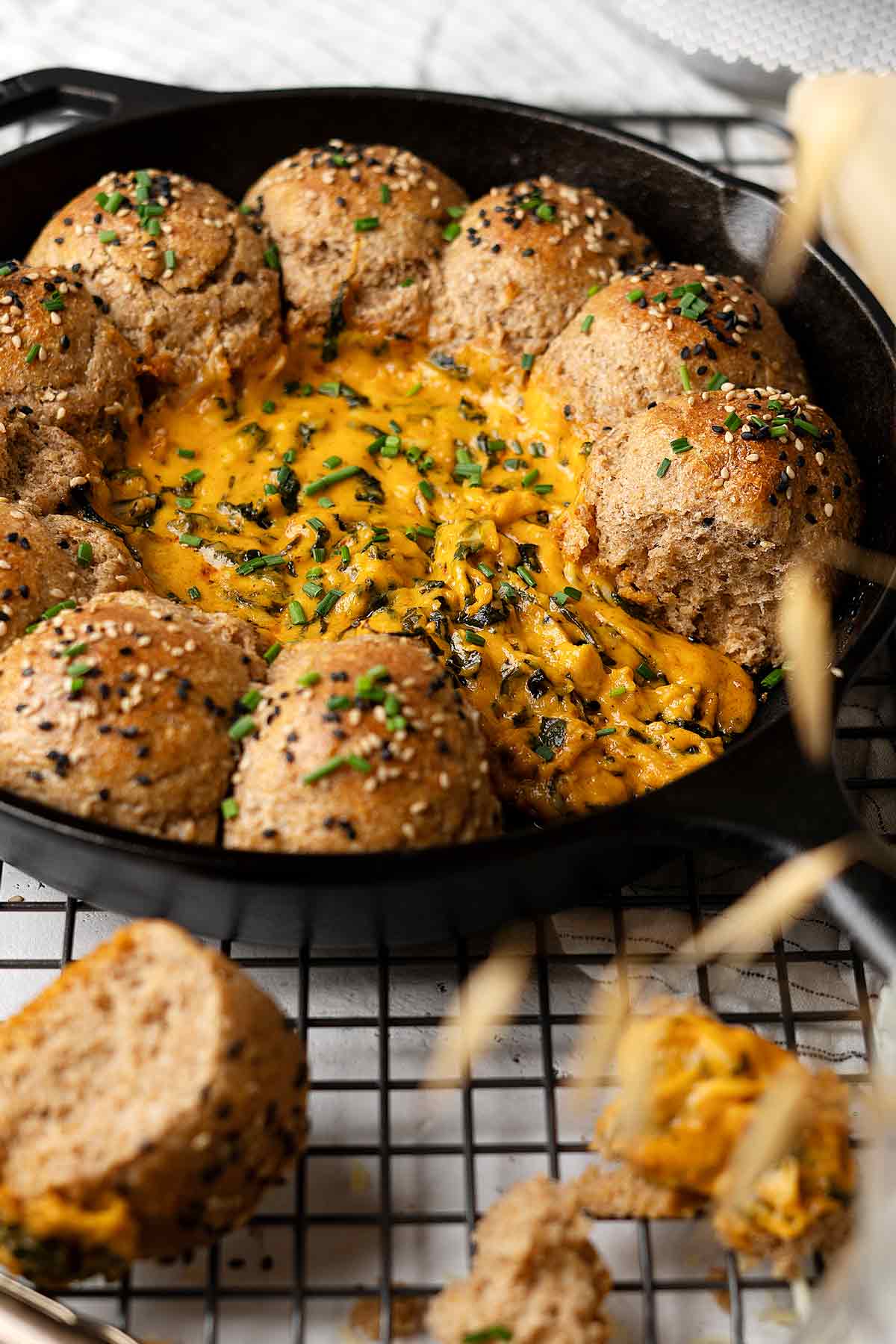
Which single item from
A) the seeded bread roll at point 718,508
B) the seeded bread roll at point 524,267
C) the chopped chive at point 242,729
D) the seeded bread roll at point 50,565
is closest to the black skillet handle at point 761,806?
the seeded bread roll at point 718,508

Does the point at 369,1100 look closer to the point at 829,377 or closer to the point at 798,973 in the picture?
the point at 798,973

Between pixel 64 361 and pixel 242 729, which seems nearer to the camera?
pixel 242 729

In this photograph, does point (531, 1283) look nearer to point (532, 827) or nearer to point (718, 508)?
point (532, 827)

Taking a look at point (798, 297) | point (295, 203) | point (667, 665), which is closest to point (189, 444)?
point (295, 203)

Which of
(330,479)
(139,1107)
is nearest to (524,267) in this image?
(330,479)

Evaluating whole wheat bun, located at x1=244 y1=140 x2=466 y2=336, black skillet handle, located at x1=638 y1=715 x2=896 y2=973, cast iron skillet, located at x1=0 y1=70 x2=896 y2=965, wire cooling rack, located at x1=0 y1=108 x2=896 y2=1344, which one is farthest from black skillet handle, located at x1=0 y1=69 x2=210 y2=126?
black skillet handle, located at x1=638 y1=715 x2=896 y2=973

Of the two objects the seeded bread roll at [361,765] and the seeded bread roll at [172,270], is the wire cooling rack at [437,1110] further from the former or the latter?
the seeded bread roll at [172,270]

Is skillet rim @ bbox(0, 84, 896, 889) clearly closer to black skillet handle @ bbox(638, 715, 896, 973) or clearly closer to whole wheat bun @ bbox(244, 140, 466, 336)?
black skillet handle @ bbox(638, 715, 896, 973)
